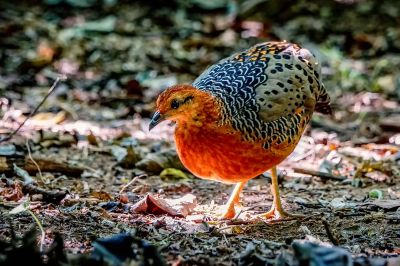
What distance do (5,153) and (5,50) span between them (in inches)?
166

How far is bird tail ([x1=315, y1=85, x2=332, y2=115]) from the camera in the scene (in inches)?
217

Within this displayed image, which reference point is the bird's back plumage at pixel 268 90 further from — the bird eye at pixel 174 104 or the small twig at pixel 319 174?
the small twig at pixel 319 174

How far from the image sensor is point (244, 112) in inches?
186

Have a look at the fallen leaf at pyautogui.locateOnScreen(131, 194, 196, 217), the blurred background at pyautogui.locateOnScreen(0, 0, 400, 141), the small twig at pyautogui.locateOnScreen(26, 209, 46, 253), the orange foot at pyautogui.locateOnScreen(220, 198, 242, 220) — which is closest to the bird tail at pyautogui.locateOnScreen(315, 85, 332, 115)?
the orange foot at pyautogui.locateOnScreen(220, 198, 242, 220)

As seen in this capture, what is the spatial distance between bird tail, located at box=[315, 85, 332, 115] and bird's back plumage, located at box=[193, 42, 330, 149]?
1 centimetres

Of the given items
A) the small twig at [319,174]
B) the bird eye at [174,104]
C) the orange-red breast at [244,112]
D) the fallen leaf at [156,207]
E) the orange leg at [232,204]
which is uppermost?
the bird eye at [174,104]

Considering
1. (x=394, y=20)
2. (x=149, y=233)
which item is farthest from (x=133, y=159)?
(x=394, y=20)

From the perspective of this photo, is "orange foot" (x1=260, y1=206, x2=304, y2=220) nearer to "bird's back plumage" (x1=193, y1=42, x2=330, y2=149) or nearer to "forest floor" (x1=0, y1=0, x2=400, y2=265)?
"forest floor" (x1=0, y1=0, x2=400, y2=265)

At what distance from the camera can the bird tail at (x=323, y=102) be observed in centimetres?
552

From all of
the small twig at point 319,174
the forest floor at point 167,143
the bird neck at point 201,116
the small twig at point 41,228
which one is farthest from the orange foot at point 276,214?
the small twig at point 41,228

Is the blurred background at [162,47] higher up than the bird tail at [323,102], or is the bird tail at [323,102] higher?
the bird tail at [323,102]

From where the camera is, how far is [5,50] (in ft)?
32.1

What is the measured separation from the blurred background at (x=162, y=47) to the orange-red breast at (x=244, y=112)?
255 cm

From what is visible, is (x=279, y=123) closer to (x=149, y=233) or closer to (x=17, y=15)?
(x=149, y=233)
